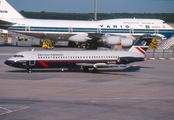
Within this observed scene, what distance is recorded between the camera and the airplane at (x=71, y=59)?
2063 inches

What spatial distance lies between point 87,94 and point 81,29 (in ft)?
174

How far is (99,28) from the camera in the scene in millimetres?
92688

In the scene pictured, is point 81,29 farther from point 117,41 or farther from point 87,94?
point 87,94

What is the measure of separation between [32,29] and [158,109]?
59.1 meters

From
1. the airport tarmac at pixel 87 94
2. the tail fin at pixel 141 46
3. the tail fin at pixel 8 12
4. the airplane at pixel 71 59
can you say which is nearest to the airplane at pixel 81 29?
the tail fin at pixel 8 12

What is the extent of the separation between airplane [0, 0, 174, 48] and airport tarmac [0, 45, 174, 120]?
2997 cm

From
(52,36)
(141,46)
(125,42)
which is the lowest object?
(125,42)

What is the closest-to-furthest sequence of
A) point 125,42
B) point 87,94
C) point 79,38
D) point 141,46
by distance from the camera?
point 87,94 → point 141,46 → point 125,42 → point 79,38

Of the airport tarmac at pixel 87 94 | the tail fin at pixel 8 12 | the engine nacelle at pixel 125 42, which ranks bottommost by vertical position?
the airport tarmac at pixel 87 94

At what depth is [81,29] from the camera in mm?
91625

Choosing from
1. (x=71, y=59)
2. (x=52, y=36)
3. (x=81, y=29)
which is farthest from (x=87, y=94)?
(x=81, y=29)

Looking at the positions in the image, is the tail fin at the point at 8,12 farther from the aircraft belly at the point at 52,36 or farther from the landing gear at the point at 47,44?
the landing gear at the point at 47,44

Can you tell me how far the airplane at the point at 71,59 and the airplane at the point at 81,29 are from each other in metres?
32.0

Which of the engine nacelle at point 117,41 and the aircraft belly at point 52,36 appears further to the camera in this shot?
the aircraft belly at point 52,36
